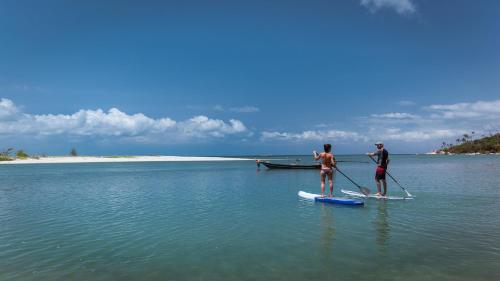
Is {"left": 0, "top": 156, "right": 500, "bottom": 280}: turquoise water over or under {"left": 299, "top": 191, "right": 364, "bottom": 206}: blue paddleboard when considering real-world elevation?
under

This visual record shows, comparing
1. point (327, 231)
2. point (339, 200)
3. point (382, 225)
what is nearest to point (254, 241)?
point (327, 231)

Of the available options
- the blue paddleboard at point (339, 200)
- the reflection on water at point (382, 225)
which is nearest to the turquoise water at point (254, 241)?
the reflection on water at point (382, 225)

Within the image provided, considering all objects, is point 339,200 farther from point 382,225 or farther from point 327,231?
point 327,231

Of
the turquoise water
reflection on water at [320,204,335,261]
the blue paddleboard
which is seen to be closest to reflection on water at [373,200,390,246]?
the turquoise water

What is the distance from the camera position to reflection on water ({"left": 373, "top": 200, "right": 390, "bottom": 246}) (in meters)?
10.5

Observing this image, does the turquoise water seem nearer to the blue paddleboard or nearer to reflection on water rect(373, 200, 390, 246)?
reflection on water rect(373, 200, 390, 246)

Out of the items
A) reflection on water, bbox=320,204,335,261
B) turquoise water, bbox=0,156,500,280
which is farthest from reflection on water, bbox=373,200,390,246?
reflection on water, bbox=320,204,335,261

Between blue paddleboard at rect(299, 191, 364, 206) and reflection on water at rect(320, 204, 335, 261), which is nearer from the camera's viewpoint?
reflection on water at rect(320, 204, 335, 261)

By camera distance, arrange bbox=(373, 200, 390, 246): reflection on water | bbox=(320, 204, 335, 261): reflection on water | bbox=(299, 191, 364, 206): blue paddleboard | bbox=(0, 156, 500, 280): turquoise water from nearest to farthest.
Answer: bbox=(0, 156, 500, 280): turquoise water, bbox=(320, 204, 335, 261): reflection on water, bbox=(373, 200, 390, 246): reflection on water, bbox=(299, 191, 364, 206): blue paddleboard

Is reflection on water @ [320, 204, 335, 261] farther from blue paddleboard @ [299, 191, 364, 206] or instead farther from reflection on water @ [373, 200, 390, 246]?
reflection on water @ [373, 200, 390, 246]

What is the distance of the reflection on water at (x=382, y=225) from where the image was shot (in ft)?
34.6

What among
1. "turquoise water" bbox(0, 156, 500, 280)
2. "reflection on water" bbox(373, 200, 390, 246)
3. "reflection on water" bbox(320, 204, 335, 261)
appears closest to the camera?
"turquoise water" bbox(0, 156, 500, 280)

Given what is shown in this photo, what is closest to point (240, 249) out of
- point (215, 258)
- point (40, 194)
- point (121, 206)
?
point (215, 258)

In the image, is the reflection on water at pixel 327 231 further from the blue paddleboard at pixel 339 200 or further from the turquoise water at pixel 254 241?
the blue paddleboard at pixel 339 200
